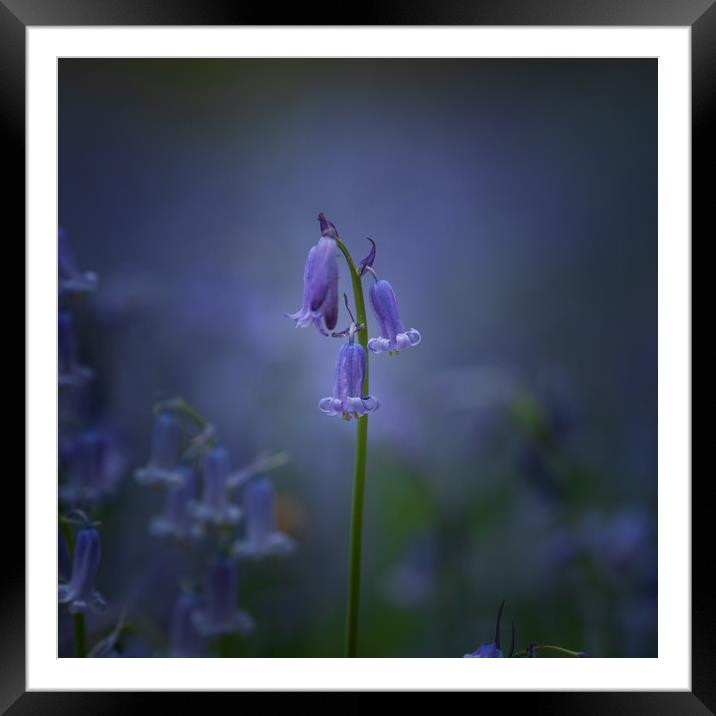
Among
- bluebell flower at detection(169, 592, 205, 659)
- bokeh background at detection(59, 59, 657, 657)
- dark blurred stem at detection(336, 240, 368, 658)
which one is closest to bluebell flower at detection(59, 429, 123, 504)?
bokeh background at detection(59, 59, 657, 657)

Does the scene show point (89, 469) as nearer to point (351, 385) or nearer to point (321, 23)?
point (351, 385)

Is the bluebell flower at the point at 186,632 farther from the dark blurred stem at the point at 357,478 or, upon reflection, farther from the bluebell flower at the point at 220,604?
the dark blurred stem at the point at 357,478

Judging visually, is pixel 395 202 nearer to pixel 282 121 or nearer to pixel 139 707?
pixel 282 121

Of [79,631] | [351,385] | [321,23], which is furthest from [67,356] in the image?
[321,23]

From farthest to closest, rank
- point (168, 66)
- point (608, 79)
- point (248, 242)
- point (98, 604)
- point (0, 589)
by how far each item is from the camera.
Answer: point (608, 79) < point (248, 242) < point (168, 66) < point (0, 589) < point (98, 604)

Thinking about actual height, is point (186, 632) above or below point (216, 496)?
below

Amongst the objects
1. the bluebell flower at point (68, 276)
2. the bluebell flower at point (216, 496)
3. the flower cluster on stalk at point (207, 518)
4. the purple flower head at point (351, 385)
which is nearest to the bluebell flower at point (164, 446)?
the flower cluster on stalk at point (207, 518)

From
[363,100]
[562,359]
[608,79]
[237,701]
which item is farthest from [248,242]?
[237,701]
